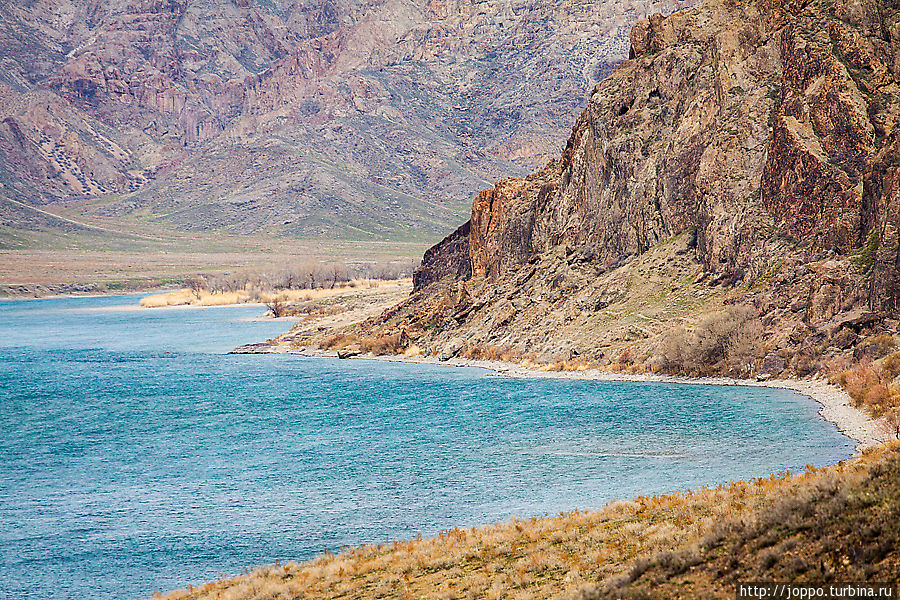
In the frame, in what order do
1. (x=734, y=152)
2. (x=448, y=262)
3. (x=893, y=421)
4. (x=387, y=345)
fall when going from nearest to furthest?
(x=893, y=421) → (x=734, y=152) → (x=387, y=345) → (x=448, y=262)

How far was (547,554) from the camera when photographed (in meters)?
21.4

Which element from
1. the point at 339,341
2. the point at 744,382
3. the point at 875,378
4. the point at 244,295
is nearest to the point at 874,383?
the point at 875,378

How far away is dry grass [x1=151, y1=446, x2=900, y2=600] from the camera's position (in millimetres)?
17766

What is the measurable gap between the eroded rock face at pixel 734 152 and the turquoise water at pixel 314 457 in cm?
1242

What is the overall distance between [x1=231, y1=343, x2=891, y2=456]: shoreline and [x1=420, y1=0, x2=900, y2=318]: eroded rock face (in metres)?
6.51

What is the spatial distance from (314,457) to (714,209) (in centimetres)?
3597

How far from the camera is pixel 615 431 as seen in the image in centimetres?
4847

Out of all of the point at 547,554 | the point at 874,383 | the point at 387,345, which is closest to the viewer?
the point at 547,554

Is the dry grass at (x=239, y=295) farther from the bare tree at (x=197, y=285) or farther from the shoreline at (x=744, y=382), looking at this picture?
the shoreline at (x=744, y=382)

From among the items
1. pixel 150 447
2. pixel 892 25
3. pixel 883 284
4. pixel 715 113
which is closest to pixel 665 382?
pixel 883 284

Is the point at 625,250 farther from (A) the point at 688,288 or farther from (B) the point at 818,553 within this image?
(B) the point at 818,553

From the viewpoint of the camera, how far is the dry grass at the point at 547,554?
1777 cm

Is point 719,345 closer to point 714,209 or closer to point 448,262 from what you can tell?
point 714,209

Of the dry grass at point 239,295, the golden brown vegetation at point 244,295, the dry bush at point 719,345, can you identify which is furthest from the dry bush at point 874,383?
the dry grass at point 239,295
